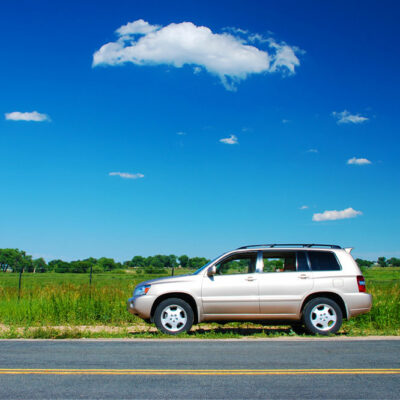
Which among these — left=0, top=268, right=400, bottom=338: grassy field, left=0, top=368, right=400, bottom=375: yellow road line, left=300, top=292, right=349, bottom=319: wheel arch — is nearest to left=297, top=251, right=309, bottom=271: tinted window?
left=300, top=292, right=349, bottom=319: wheel arch

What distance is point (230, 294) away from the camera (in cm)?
1019

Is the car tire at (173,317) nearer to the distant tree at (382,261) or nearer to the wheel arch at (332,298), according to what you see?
the wheel arch at (332,298)

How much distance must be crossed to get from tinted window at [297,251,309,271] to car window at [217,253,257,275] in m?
0.98

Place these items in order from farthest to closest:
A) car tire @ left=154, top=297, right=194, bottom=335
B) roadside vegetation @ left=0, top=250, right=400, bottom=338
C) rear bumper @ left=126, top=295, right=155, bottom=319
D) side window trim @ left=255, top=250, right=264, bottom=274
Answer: roadside vegetation @ left=0, top=250, right=400, bottom=338 < side window trim @ left=255, top=250, right=264, bottom=274 < rear bumper @ left=126, top=295, right=155, bottom=319 < car tire @ left=154, top=297, right=194, bottom=335

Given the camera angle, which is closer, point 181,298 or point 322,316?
point 322,316

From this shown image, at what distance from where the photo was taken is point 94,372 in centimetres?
648

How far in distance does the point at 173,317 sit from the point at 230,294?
1335 millimetres

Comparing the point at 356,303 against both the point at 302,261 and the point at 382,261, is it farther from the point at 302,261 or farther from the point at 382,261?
the point at 382,261

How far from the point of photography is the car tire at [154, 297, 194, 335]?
10086 millimetres

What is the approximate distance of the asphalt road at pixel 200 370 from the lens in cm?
540

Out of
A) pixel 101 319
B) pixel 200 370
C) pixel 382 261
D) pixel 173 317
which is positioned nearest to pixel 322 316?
pixel 173 317

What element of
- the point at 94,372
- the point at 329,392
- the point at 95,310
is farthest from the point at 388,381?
the point at 95,310

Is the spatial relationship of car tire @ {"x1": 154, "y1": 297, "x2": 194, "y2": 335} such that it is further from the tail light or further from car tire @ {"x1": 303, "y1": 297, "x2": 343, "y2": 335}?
the tail light

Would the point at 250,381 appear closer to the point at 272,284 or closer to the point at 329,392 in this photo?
the point at 329,392
